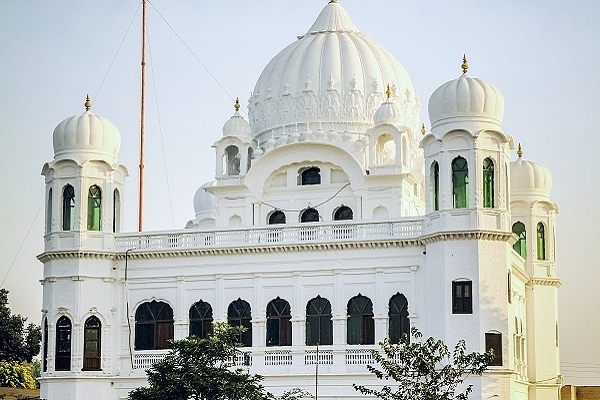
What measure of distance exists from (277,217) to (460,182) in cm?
877

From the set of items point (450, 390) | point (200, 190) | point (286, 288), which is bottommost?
point (450, 390)

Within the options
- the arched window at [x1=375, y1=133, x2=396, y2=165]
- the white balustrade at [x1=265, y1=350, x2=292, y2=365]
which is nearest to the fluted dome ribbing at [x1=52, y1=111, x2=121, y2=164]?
the white balustrade at [x1=265, y1=350, x2=292, y2=365]

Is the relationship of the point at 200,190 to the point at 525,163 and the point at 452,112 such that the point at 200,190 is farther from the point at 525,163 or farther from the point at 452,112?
the point at 452,112

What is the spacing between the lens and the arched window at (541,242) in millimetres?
47250

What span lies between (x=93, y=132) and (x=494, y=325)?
1408 cm

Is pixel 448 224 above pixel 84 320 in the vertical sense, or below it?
above

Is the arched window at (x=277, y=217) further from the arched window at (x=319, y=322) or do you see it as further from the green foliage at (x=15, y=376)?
the green foliage at (x=15, y=376)

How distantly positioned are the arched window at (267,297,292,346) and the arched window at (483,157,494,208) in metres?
6.69

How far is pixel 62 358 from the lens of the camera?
4169 cm

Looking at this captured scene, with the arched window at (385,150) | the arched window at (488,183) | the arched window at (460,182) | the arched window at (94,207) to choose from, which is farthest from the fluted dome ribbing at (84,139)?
the arched window at (488,183)

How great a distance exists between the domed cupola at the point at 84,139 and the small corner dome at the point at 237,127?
494cm

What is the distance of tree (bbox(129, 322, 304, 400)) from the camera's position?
115ft

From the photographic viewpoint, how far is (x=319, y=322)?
132 ft

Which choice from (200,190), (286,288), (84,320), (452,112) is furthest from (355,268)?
(200,190)
